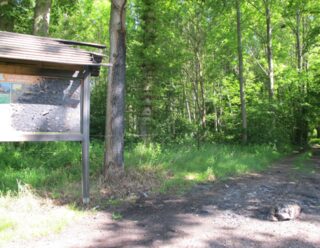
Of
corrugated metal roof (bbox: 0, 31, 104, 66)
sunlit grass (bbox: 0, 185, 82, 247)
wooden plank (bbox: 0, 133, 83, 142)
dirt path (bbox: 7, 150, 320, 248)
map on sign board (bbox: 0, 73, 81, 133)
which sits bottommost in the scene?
dirt path (bbox: 7, 150, 320, 248)

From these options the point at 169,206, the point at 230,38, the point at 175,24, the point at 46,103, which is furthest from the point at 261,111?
the point at 46,103

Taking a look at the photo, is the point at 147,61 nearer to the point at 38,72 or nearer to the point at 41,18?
the point at 41,18

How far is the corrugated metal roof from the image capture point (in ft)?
16.3

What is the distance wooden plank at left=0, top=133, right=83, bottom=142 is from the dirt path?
1.50m

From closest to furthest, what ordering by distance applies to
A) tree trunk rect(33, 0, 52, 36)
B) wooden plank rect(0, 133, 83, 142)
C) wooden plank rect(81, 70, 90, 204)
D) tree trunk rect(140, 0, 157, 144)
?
1. wooden plank rect(0, 133, 83, 142)
2. wooden plank rect(81, 70, 90, 204)
3. tree trunk rect(33, 0, 52, 36)
4. tree trunk rect(140, 0, 157, 144)

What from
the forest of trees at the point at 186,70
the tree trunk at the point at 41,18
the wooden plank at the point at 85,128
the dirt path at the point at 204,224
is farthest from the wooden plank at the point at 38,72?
the tree trunk at the point at 41,18

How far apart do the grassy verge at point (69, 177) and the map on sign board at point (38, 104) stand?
4.10 feet

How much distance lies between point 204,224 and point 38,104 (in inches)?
139

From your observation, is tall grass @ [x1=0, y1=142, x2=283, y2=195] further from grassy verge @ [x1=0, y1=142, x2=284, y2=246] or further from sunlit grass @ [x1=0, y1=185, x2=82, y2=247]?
sunlit grass @ [x1=0, y1=185, x2=82, y2=247]

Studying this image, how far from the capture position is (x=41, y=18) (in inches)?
436

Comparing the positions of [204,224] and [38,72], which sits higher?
[38,72]

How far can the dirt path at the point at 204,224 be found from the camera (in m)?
4.11

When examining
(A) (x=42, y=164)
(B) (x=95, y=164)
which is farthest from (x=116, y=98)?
(A) (x=42, y=164)

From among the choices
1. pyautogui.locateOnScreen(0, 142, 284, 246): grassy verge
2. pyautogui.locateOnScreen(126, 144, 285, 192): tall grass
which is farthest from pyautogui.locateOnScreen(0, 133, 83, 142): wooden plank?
pyautogui.locateOnScreen(126, 144, 285, 192): tall grass
